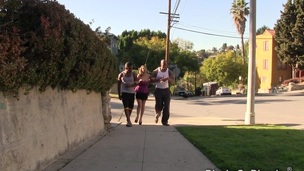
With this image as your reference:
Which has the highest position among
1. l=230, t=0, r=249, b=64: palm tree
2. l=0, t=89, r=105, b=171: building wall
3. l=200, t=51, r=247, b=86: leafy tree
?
l=230, t=0, r=249, b=64: palm tree

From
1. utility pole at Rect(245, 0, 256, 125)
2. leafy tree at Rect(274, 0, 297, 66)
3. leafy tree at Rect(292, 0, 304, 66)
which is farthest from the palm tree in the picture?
utility pole at Rect(245, 0, 256, 125)

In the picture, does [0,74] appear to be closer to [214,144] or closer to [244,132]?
[214,144]

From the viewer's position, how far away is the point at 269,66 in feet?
233

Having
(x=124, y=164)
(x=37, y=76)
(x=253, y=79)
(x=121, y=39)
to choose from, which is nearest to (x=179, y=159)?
(x=124, y=164)

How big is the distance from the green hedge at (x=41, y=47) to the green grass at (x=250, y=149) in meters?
2.70

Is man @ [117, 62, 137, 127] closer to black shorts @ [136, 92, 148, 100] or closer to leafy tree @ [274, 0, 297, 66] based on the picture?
black shorts @ [136, 92, 148, 100]

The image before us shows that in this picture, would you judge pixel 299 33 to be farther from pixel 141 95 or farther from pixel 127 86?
pixel 127 86

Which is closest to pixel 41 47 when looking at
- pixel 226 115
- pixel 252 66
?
pixel 252 66

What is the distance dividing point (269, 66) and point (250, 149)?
217 feet

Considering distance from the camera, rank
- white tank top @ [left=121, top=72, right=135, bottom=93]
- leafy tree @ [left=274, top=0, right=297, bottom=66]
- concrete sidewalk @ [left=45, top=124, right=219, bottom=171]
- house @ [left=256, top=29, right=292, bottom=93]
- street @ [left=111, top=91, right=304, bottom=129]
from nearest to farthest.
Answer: concrete sidewalk @ [left=45, top=124, right=219, bottom=171] < white tank top @ [left=121, top=72, right=135, bottom=93] < street @ [left=111, top=91, right=304, bottom=129] < leafy tree @ [left=274, top=0, right=297, bottom=66] < house @ [left=256, top=29, right=292, bottom=93]

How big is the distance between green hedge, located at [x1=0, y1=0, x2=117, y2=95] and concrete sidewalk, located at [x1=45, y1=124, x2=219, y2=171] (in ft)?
3.89

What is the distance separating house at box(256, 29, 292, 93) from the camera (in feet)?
232

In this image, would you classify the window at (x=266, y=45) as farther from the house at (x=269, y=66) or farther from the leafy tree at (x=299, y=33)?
the leafy tree at (x=299, y=33)

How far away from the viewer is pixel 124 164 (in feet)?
20.8
